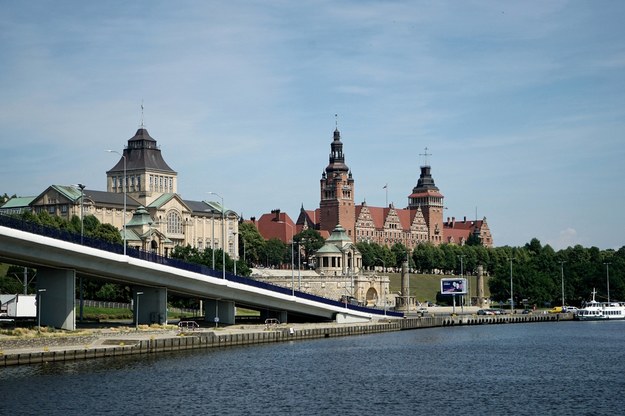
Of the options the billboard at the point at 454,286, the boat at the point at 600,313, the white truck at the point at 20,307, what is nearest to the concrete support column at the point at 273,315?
the white truck at the point at 20,307

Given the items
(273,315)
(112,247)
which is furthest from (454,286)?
(112,247)

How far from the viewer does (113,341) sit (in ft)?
273

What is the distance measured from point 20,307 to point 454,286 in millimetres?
91085

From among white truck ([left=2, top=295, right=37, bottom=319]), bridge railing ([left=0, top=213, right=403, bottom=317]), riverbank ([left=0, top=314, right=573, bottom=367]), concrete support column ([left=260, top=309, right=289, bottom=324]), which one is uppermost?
bridge railing ([left=0, top=213, right=403, bottom=317])

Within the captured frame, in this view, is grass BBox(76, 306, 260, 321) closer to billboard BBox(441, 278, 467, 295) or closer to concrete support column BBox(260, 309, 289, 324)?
concrete support column BBox(260, 309, 289, 324)

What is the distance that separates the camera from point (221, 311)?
113312 millimetres

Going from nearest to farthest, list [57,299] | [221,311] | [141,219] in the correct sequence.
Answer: [57,299] → [221,311] → [141,219]

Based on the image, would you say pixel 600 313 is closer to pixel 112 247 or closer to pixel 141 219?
pixel 141 219

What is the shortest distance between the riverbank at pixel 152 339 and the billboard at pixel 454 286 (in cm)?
4331

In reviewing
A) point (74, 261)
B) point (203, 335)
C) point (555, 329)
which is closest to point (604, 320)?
point (555, 329)

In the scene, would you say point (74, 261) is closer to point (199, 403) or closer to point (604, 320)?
point (199, 403)

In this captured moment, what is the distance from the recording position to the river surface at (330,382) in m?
58.0

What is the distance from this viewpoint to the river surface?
5800cm

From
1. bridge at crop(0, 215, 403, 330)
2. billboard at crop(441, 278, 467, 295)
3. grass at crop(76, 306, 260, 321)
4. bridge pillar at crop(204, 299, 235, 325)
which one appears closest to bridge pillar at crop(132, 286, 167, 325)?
bridge at crop(0, 215, 403, 330)
